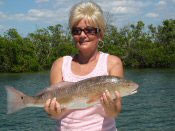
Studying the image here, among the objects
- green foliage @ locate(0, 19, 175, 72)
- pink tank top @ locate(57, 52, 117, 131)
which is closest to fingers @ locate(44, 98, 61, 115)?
pink tank top @ locate(57, 52, 117, 131)

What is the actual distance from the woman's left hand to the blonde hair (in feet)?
2.26

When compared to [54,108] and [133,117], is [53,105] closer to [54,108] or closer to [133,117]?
[54,108]

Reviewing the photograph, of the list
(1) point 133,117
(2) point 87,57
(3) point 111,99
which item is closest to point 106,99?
(3) point 111,99

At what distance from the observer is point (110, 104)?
3510mm

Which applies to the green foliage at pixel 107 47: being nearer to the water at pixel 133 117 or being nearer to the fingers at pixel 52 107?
the water at pixel 133 117

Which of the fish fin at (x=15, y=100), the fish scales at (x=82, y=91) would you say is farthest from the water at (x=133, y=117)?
the fish scales at (x=82, y=91)

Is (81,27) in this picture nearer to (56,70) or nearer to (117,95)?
(56,70)

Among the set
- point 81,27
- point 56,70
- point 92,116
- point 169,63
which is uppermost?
point 81,27

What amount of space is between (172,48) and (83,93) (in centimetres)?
8419

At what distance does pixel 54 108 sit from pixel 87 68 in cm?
52

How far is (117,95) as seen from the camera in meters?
3.56

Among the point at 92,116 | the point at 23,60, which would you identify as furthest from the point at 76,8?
the point at 23,60

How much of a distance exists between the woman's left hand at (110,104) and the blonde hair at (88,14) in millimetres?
690

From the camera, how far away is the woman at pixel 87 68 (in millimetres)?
3582
